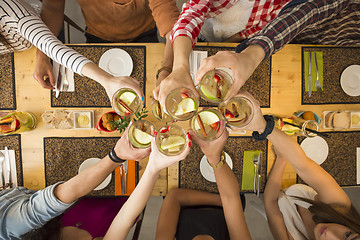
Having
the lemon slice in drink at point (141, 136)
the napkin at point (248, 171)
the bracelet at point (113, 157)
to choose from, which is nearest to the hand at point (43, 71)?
the bracelet at point (113, 157)

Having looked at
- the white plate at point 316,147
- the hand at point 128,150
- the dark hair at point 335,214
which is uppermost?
the hand at point 128,150

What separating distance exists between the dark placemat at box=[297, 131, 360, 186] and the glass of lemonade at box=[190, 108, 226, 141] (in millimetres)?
978

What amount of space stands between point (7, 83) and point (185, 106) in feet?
5.01

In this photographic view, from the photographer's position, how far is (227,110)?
1.12 meters

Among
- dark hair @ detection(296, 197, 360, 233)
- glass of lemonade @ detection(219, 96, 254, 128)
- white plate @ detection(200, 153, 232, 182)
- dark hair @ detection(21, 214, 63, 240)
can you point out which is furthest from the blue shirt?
dark hair @ detection(296, 197, 360, 233)

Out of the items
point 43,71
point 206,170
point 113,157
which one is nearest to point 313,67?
point 206,170

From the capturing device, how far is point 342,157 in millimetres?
1668

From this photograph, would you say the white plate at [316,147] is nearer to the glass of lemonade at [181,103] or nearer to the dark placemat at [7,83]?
the glass of lemonade at [181,103]

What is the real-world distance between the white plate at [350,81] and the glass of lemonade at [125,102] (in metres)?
1.62

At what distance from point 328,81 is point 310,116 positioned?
1.18 feet

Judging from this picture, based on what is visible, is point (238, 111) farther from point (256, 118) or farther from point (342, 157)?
point (342, 157)

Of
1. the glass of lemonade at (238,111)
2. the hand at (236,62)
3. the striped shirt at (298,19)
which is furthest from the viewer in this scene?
Answer: the glass of lemonade at (238,111)

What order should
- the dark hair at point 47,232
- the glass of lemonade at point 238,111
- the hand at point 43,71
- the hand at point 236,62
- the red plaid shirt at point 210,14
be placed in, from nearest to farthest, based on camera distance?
the hand at point 236,62 < the red plaid shirt at point 210,14 < the glass of lemonade at point 238,111 < the dark hair at point 47,232 < the hand at point 43,71

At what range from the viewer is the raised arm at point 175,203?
1.52 meters
